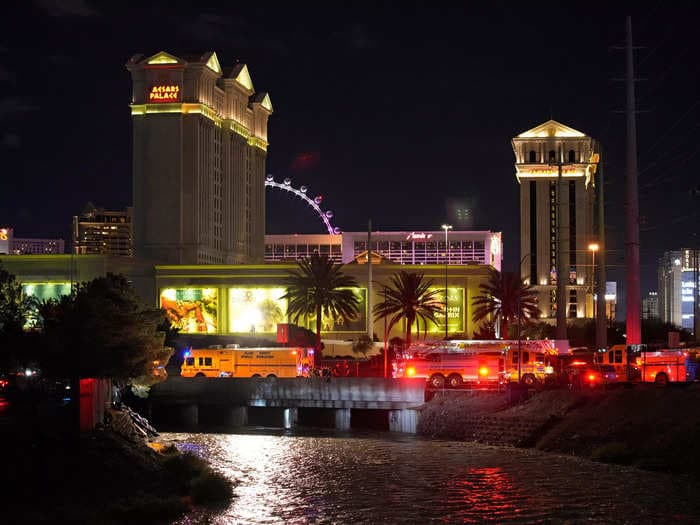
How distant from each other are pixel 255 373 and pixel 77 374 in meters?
38.5

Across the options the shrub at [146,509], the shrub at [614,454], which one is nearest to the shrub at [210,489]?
the shrub at [146,509]

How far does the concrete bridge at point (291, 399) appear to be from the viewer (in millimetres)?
69688

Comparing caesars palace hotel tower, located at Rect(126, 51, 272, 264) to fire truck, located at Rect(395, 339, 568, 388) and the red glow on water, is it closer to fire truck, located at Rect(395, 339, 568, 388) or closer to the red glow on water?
fire truck, located at Rect(395, 339, 568, 388)

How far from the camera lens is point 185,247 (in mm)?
178250

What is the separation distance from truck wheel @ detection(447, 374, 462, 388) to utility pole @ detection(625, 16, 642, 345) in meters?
11.4

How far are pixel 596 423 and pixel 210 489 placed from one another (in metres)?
19.5

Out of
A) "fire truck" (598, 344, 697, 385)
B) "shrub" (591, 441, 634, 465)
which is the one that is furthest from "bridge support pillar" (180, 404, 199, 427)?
"shrub" (591, 441, 634, 465)

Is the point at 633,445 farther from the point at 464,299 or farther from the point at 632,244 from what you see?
the point at 464,299

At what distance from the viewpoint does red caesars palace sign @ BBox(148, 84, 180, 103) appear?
582 feet

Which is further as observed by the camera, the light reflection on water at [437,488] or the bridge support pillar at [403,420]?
the bridge support pillar at [403,420]

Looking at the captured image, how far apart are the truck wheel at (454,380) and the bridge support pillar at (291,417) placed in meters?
12.1

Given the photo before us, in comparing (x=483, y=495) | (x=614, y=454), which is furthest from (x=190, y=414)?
(x=483, y=495)

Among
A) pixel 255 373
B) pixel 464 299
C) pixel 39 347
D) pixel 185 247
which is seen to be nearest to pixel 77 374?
→ pixel 39 347

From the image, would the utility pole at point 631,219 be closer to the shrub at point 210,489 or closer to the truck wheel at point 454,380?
the truck wheel at point 454,380
